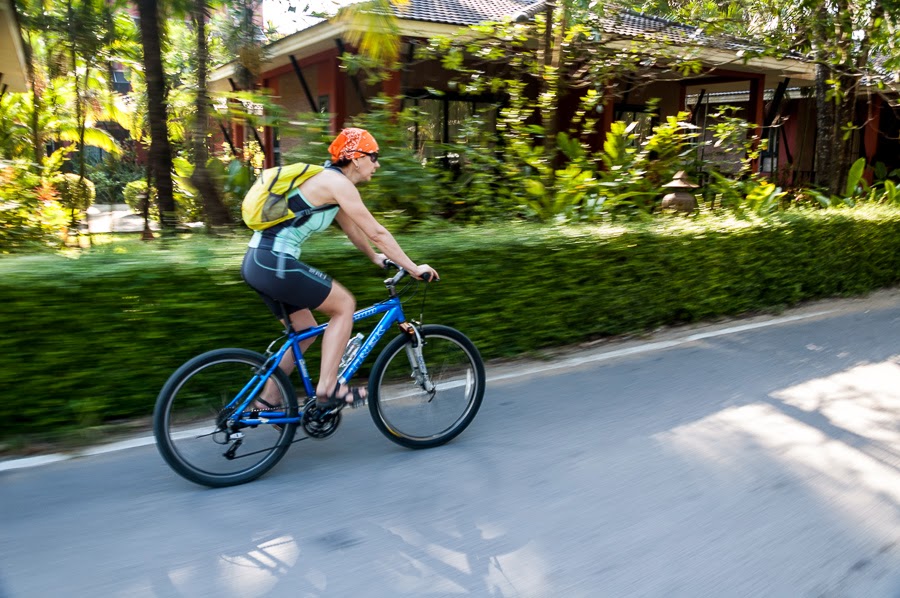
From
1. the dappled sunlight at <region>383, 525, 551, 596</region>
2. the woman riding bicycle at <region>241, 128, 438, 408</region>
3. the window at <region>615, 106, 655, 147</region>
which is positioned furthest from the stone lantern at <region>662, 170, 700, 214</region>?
the dappled sunlight at <region>383, 525, 551, 596</region>

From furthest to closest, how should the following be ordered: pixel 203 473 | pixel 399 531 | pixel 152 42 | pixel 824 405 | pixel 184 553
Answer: pixel 152 42, pixel 824 405, pixel 203 473, pixel 399 531, pixel 184 553

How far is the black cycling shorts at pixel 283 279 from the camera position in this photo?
4.27m

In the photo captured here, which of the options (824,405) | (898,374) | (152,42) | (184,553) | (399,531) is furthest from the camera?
(152,42)

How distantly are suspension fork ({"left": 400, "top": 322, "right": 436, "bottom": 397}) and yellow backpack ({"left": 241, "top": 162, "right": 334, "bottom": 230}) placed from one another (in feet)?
3.28

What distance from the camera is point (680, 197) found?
11.5 m

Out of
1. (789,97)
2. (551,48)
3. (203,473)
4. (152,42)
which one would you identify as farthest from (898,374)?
(789,97)

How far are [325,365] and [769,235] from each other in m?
6.43

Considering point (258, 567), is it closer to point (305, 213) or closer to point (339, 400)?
point (339, 400)

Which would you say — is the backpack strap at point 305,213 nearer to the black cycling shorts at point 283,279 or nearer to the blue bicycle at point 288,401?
the black cycling shorts at point 283,279

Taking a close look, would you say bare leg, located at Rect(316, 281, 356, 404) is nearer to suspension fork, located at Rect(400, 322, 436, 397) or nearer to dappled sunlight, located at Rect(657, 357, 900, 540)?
suspension fork, located at Rect(400, 322, 436, 397)

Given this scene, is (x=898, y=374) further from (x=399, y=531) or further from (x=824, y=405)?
(x=399, y=531)

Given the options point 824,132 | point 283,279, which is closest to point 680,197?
point 824,132

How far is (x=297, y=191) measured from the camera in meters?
4.29

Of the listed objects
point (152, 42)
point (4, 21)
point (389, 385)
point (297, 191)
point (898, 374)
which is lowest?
point (898, 374)
